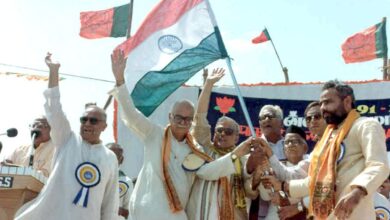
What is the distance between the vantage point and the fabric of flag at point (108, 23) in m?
13.8

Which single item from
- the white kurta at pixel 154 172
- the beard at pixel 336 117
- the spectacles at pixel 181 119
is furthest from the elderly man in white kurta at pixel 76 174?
the beard at pixel 336 117

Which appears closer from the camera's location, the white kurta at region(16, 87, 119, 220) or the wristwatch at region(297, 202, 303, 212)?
the white kurta at region(16, 87, 119, 220)

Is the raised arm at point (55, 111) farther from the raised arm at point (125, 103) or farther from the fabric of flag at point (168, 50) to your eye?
the fabric of flag at point (168, 50)

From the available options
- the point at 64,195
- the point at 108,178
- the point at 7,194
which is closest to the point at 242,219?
the point at 108,178

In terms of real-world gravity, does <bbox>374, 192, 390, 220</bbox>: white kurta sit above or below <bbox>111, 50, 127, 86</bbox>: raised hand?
below

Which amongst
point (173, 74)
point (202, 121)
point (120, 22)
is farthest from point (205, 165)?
point (120, 22)

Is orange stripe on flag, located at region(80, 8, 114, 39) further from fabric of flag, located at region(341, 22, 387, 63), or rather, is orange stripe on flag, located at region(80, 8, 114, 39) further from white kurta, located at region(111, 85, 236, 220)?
white kurta, located at region(111, 85, 236, 220)

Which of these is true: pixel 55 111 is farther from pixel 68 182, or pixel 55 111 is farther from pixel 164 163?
pixel 164 163

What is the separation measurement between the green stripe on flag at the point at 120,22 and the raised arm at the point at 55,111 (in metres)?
9.15

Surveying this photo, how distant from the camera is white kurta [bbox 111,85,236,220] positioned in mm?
4934

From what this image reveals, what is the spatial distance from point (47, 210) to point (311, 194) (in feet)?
6.04

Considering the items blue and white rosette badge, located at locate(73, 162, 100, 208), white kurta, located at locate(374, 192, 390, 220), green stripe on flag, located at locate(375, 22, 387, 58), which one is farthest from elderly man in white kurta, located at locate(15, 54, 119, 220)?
green stripe on flag, located at locate(375, 22, 387, 58)

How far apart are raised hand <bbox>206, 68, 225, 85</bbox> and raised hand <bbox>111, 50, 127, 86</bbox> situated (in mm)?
863

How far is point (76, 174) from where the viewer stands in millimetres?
4617
